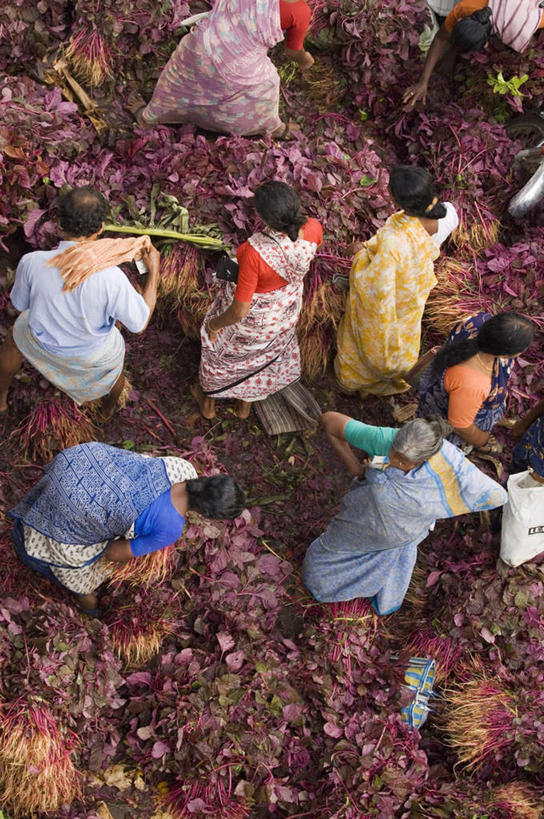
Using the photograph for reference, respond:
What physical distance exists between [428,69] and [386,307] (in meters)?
2.49

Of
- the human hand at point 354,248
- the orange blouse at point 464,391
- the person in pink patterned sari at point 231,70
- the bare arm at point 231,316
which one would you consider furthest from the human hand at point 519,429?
the person in pink patterned sari at point 231,70

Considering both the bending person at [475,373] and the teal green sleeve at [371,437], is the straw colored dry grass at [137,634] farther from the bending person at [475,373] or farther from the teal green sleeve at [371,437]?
the bending person at [475,373]

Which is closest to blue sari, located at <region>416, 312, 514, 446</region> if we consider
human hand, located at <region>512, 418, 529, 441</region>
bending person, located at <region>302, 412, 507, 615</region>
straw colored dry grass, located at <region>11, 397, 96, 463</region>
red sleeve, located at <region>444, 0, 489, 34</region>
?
human hand, located at <region>512, 418, 529, 441</region>

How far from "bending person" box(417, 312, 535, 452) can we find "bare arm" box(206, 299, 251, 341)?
112 cm

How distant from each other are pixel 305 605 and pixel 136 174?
2986 millimetres

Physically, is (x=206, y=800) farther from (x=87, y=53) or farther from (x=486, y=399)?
(x=87, y=53)

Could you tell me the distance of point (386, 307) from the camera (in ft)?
13.1

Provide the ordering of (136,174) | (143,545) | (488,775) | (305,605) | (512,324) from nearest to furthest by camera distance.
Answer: (143,545) < (512,324) < (488,775) < (305,605) < (136,174)

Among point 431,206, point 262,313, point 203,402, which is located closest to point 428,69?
point 431,206

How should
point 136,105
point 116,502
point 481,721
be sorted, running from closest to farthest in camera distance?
point 116,502 < point 481,721 < point 136,105

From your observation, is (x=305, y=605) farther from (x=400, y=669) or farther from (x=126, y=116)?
(x=126, y=116)

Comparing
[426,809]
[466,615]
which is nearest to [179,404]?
[466,615]

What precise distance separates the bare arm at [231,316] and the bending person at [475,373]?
1.12 meters

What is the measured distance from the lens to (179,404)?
4625mm
